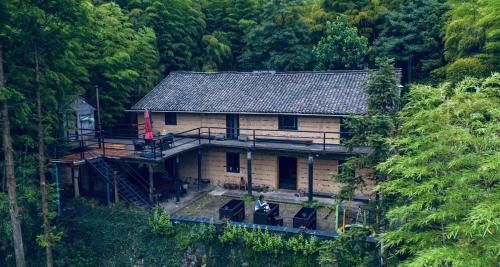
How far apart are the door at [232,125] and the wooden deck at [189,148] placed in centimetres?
70

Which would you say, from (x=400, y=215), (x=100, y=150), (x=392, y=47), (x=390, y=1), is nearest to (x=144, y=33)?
(x=100, y=150)

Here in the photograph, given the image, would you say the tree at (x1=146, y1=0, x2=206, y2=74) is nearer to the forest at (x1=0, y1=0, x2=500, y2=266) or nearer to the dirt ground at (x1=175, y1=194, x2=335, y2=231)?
the forest at (x1=0, y1=0, x2=500, y2=266)

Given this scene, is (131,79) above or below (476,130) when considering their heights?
above

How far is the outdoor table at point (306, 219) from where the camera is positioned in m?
17.8

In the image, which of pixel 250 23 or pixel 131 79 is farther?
pixel 250 23

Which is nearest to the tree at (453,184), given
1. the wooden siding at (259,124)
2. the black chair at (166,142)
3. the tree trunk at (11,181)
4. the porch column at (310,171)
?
the porch column at (310,171)

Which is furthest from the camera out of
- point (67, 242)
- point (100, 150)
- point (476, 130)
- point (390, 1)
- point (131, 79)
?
point (390, 1)

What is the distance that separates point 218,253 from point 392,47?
22674 mm

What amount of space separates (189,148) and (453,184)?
15.3 meters

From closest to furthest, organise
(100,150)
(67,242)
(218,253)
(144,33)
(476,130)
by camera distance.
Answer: (476,130)
(218,253)
(67,242)
(100,150)
(144,33)

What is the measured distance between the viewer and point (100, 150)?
2311 centimetres

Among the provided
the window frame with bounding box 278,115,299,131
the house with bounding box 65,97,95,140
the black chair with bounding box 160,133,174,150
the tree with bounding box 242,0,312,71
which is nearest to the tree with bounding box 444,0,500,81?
the window frame with bounding box 278,115,299,131

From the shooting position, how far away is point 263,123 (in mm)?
24656

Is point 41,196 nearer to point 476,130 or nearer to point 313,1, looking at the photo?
point 476,130
